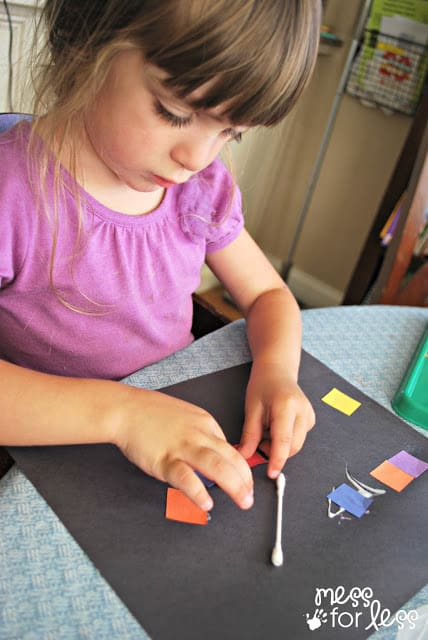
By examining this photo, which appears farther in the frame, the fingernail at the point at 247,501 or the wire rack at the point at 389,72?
the wire rack at the point at 389,72

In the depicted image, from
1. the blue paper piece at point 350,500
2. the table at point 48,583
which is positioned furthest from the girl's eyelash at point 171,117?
the blue paper piece at point 350,500

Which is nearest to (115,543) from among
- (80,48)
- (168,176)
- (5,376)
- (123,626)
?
(123,626)

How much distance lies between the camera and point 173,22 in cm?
56

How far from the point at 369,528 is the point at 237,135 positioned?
1.44 ft

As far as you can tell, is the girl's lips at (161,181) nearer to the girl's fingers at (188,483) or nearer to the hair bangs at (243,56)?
the hair bangs at (243,56)

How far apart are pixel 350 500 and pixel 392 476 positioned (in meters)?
0.08

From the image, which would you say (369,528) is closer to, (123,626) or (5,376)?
(123,626)

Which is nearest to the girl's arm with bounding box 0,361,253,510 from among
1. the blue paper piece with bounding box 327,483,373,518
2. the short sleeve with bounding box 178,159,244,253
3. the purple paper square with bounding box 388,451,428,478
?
the blue paper piece with bounding box 327,483,373,518

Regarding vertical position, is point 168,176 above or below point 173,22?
below

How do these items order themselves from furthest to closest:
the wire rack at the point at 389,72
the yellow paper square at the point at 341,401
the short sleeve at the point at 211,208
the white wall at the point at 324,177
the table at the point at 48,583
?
the white wall at the point at 324,177, the wire rack at the point at 389,72, the short sleeve at the point at 211,208, the yellow paper square at the point at 341,401, the table at the point at 48,583

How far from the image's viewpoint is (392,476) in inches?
26.3

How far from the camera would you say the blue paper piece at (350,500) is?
611 millimetres

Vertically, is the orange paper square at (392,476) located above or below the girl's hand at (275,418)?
below

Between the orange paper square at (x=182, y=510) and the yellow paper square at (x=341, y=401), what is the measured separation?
262 mm
